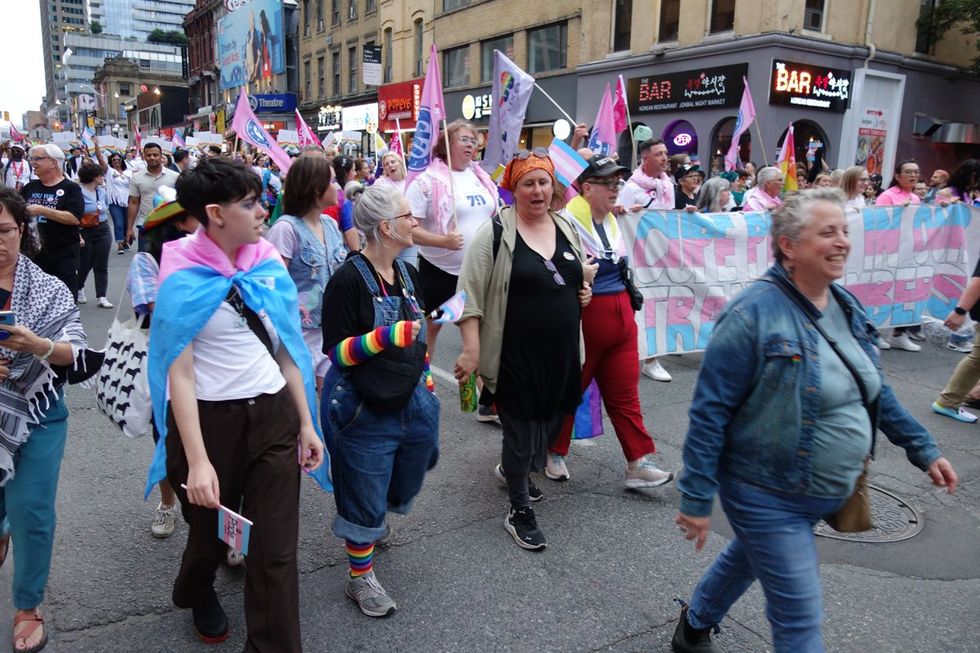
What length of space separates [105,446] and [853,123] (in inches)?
818

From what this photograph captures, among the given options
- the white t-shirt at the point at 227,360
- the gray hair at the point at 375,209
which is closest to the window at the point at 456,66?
the gray hair at the point at 375,209

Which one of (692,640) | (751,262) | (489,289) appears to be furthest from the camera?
(751,262)

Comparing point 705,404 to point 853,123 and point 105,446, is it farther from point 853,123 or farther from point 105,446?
point 853,123

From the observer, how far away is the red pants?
4121 mm

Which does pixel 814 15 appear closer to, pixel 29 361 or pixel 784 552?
pixel 784 552

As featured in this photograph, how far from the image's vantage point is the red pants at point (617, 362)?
4121mm

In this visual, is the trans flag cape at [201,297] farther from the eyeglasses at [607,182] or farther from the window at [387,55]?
the window at [387,55]

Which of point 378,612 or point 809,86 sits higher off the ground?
point 809,86

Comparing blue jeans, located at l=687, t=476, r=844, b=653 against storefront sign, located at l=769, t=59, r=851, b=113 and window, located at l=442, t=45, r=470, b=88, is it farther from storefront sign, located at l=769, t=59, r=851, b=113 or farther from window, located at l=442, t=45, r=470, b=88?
window, located at l=442, t=45, r=470, b=88

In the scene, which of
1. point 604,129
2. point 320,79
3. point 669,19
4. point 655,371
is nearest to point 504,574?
point 655,371

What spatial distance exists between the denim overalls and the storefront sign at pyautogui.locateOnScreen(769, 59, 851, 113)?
59.7ft

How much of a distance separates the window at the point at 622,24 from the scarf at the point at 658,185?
16.9 metres

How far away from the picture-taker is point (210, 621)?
9.08ft

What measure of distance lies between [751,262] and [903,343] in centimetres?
244
